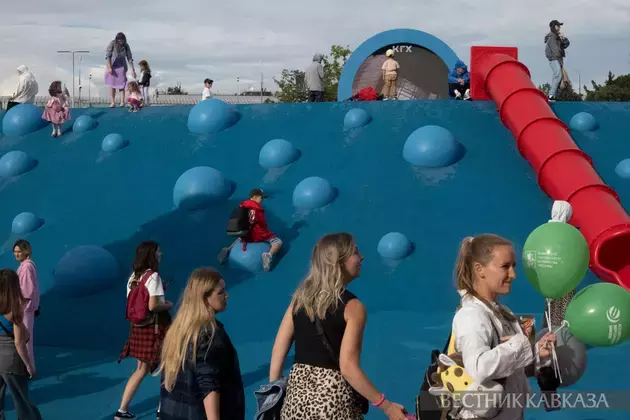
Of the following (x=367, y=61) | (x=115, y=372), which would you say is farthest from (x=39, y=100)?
(x=115, y=372)

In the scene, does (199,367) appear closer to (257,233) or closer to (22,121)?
(257,233)

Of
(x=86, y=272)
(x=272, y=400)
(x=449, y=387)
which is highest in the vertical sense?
(x=86, y=272)

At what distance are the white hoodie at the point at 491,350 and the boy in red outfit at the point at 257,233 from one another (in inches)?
214

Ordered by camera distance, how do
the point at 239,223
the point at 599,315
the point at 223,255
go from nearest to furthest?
the point at 599,315
the point at 239,223
the point at 223,255

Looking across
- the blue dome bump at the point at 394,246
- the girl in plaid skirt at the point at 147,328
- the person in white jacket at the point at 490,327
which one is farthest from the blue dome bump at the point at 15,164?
the person in white jacket at the point at 490,327

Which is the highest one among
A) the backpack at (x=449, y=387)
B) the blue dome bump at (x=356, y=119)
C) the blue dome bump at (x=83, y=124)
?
the blue dome bump at (x=83, y=124)

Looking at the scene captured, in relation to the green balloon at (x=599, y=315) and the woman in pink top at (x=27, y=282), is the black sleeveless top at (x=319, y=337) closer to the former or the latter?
the green balloon at (x=599, y=315)

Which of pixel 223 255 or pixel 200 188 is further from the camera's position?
pixel 200 188

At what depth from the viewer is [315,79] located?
43.7 feet

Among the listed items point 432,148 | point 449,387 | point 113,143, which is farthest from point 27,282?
point 432,148

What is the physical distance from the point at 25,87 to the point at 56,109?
1.61 meters

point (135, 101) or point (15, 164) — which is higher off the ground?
point (135, 101)

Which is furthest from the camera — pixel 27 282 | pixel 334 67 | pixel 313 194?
pixel 334 67

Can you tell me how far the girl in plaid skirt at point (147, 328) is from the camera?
5527 mm
